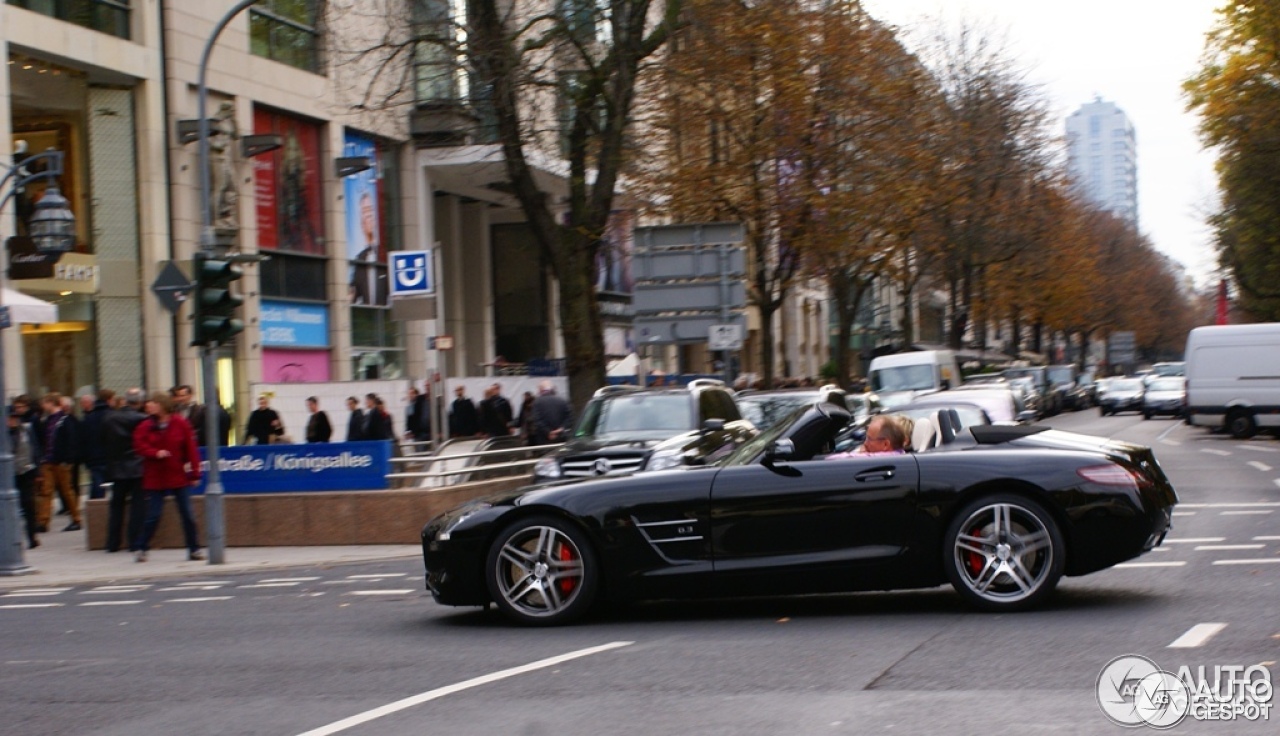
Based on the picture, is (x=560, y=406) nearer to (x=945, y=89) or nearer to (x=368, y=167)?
(x=368, y=167)

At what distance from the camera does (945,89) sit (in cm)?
5494

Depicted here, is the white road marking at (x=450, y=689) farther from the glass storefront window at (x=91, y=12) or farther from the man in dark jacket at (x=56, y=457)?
the glass storefront window at (x=91, y=12)

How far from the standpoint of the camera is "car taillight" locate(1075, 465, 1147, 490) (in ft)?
29.3

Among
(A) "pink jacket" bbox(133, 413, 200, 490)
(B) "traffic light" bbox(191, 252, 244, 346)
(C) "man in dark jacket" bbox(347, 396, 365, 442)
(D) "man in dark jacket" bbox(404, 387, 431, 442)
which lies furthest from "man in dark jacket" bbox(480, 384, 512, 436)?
(B) "traffic light" bbox(191, 252, 244, 346)

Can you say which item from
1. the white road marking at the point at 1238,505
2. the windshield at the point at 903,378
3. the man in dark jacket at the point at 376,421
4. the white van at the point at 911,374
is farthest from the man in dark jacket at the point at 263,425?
the windshield at the point at 903,378

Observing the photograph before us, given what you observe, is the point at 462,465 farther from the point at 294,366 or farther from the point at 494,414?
the point at 294,366

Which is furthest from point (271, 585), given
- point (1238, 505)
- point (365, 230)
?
point (365, 230)

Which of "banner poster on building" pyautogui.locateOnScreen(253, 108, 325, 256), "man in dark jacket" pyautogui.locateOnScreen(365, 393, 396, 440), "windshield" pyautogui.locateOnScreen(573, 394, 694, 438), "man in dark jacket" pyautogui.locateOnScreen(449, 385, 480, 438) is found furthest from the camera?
"banner poster on building" pyautogui.locateOnScreen(253, 108, 325, 256)

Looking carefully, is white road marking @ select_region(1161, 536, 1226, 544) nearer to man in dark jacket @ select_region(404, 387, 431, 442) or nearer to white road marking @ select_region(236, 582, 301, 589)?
white road marking @ select_region(236, 582, 301, 589)

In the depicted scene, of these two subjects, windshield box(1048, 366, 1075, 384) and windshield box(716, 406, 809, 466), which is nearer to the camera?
windshield box(716, 406, 809, 466)

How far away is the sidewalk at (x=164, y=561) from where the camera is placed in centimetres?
1572

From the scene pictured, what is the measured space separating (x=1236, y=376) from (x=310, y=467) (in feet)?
77.2

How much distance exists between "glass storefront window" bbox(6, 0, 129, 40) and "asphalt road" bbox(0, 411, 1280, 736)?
15372 millimetres

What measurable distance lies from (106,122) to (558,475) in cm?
1362
